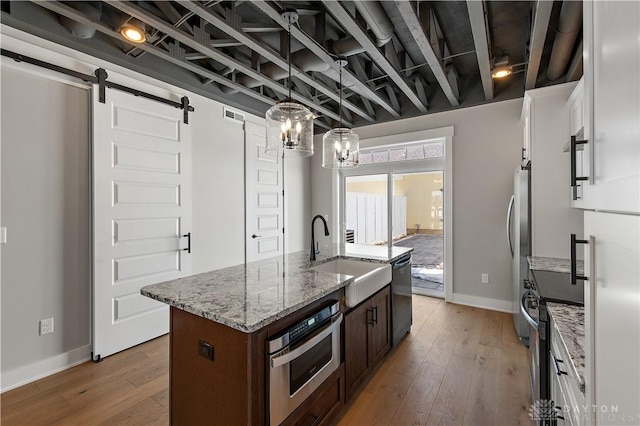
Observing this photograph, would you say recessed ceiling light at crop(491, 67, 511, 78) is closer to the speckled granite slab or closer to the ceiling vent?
the speckled granite slab

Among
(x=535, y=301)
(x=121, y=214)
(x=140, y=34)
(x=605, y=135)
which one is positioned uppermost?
(x=140, y=34)

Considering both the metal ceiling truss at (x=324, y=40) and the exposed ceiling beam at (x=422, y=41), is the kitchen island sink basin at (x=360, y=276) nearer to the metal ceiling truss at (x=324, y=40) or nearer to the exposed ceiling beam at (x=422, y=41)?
the metal ceiling truss at (x=324, y=40)

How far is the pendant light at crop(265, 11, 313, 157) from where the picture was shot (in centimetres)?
228

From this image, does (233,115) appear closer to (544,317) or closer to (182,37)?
(182,37)

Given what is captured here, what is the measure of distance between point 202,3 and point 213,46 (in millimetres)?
600

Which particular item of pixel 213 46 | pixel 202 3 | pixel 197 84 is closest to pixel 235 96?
pixel 197 84

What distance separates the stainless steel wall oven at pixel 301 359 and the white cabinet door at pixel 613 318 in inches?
43.5

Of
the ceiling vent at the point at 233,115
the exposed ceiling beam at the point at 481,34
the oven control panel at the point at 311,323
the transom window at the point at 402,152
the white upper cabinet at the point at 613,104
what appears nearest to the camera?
the white upper cabinet at the point at 613,104

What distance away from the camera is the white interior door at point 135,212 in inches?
106

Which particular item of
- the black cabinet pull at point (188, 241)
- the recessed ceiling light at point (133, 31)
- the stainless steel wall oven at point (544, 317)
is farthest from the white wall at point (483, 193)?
the recessed ceiling light at point (133, 31)

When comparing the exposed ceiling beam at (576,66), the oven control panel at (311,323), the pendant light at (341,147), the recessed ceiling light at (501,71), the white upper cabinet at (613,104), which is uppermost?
the recessed ceiling light at (501,71)

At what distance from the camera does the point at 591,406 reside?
76cm

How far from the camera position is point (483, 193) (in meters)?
3.89

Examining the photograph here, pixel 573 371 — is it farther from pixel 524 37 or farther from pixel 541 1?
pixel 524 37
